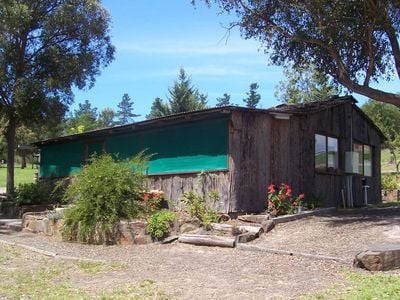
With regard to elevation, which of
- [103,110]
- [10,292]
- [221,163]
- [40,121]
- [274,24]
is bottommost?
[10,292]

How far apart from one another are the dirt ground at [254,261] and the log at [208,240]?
0.49ft

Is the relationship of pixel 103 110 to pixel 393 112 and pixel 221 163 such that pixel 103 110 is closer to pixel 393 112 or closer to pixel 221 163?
pixel 393 112

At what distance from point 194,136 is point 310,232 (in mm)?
4478

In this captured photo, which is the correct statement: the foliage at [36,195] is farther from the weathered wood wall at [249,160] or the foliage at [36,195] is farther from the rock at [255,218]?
the rock at [255,218]

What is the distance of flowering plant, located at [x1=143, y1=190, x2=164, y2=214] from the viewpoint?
13.2 meters

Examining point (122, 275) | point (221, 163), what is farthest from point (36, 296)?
point (221, 163)

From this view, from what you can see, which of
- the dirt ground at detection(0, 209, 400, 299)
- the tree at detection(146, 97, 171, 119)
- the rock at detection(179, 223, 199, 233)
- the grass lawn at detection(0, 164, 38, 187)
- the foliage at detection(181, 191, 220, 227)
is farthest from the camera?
the tree at detection(146, 97, 171, 119)

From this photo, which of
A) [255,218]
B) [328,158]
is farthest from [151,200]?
[328,158]

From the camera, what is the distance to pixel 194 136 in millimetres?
14094

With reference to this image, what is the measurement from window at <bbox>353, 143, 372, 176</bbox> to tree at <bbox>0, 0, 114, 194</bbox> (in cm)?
1105

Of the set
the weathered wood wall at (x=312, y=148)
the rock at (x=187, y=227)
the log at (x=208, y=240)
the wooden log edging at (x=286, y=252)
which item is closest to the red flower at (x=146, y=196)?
the rock at (x=187, y=227)

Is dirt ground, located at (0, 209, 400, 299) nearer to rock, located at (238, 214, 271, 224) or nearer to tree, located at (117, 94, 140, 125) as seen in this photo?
rock, located at (238, 214, 271, 224)

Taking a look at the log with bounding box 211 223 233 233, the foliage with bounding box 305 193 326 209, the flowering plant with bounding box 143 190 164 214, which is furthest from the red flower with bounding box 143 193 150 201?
the foliage with bounding box 305 193 326 209

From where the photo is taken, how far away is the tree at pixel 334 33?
12.4 meters
